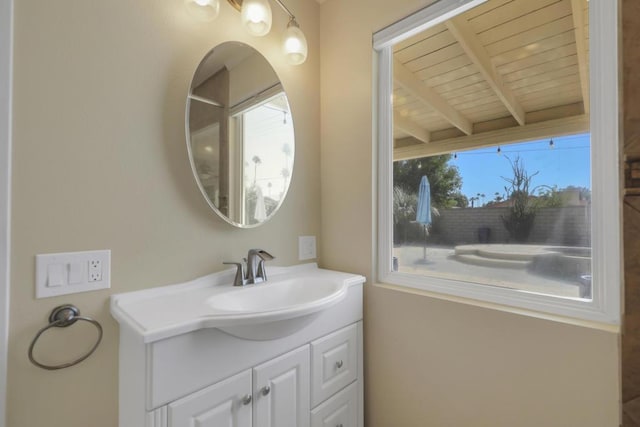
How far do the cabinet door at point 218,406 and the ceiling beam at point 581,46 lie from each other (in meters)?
1.42

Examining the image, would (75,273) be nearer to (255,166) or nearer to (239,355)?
(239,355)

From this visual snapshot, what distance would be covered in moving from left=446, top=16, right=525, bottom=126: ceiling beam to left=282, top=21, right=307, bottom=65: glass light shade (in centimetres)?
63

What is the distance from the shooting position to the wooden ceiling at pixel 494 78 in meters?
1.02

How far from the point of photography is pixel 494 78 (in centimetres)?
119

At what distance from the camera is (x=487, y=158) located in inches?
47.9

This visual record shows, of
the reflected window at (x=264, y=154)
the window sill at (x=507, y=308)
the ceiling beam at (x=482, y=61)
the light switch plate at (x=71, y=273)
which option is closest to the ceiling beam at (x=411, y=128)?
the ceiling beam at (x=482, y=61)

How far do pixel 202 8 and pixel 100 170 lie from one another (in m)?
0.69

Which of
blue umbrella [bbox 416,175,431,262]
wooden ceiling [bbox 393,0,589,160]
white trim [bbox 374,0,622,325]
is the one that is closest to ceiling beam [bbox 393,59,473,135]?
wooden ceiling [bbox 393,0,589,160]

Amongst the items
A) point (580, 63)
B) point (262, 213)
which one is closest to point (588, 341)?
point (580, 63)

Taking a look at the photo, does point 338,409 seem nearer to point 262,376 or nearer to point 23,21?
point 262,376

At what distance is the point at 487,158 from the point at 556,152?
0.73ft

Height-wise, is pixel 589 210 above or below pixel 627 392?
above

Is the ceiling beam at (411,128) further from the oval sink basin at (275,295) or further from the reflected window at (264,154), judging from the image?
the oval sink basin at (275,295)

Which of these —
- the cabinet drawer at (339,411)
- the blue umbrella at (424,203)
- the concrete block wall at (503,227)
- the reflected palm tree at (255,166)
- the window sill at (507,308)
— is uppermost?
the reflected palm tree at (255,166)
